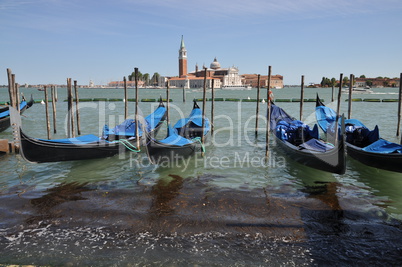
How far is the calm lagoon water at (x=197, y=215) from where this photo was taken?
328cm

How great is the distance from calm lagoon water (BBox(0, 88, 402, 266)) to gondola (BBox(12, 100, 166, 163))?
334 millimetres

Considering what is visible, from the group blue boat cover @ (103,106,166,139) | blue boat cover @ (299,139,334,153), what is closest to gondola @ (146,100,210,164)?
blue boat cover @ (103,106,166,139)

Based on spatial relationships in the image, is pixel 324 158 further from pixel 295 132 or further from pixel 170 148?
pixel 170 148

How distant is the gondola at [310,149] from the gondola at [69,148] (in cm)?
383

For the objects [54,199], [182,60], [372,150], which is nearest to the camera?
A: [54,199]

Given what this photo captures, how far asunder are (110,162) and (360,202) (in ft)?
17.1

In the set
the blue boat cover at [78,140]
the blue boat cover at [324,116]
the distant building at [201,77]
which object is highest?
the distant building at [201,77]

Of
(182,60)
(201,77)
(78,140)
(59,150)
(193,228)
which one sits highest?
(182,60)

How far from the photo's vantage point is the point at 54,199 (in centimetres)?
477

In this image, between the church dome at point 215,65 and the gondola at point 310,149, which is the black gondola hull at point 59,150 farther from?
the church dome at point 215,65

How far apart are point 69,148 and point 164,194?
8.43 feet

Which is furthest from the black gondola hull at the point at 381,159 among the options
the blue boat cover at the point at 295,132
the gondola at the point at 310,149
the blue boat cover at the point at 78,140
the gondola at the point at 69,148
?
the blue boat cover at the point at 78,140

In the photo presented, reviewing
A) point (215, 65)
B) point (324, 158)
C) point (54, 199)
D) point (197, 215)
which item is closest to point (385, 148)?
point (324, 158)

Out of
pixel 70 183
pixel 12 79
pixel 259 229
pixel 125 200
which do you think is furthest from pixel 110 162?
pixel 259 229
